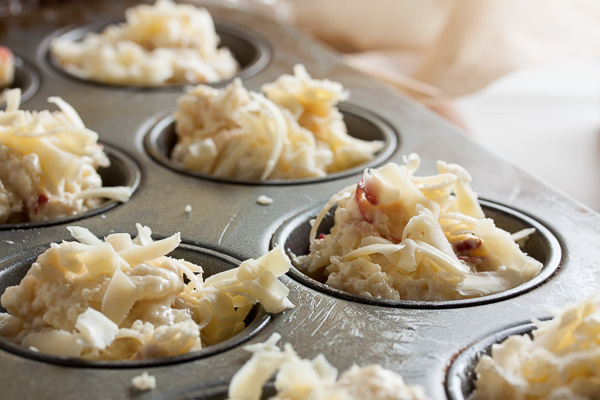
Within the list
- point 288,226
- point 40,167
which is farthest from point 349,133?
point 40,167

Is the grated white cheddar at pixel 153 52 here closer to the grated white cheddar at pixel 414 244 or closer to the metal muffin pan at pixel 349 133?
the metal muffin pan at pixel 349 133

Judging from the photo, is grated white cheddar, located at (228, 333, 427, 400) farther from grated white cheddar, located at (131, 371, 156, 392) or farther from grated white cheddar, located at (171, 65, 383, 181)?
grated white cheddar, located at (171, 65, 383, 181)

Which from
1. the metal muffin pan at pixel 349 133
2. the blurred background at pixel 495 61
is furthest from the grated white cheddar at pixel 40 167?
the blurred background at pixel 495 61

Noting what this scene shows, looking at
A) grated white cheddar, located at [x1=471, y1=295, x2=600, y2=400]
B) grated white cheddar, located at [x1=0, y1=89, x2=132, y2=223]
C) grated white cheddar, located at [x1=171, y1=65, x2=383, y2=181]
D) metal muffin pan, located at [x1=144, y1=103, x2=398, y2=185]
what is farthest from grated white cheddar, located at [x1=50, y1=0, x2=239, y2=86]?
grated white cheddar, located at [x1=471, y1=295, x2=600, y2=400]

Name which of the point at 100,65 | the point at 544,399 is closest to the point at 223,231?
the point at 544,399

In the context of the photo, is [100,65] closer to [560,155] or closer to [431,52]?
[431,52]

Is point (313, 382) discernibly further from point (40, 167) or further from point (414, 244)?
point (40, 167)
